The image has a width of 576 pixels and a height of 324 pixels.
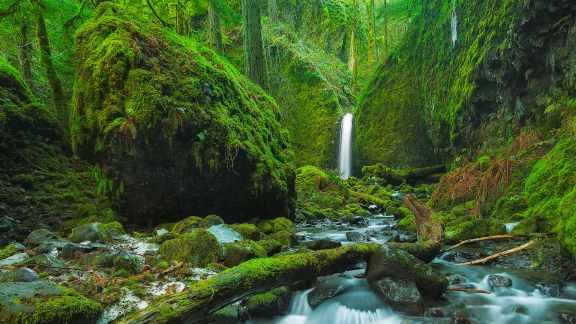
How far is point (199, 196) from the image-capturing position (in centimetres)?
604

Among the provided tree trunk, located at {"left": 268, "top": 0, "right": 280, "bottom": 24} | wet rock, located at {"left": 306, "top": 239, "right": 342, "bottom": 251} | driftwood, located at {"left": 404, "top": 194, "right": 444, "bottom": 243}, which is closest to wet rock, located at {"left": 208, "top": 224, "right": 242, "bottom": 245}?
wet rock, located at {"left": 306, "top": 239, "right": 342, "bottom": 251}

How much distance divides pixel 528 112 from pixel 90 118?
25.4 feet

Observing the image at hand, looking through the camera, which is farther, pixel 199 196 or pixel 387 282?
pixel 199 196

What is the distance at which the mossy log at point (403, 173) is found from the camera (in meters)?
12.6

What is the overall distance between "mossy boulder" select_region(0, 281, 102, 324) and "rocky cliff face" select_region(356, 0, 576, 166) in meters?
7.36

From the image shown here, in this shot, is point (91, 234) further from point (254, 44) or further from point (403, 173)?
point (403, 173)

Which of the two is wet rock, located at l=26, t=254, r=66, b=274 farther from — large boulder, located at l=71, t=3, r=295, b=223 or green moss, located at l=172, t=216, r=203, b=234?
large boulder, located at l=71, t=3, r=295, b=223

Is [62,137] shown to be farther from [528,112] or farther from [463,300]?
[528,112]

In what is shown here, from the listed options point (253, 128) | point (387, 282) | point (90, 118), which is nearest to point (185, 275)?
point (387, 282)

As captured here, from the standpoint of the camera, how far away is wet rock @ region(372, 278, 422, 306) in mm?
3324

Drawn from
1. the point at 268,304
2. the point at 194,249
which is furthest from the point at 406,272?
the point at 194,249

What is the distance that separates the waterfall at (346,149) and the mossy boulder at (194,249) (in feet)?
41.6

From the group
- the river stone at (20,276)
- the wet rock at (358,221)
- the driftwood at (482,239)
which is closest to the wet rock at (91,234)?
the river stone at (20,276)

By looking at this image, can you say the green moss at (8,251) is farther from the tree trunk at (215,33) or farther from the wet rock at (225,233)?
the tree trunk at (215,33)
